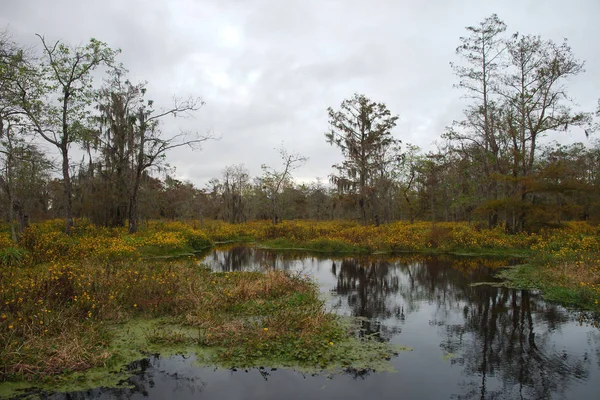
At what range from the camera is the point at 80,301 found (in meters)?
8.37

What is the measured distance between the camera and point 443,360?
7.33 metres

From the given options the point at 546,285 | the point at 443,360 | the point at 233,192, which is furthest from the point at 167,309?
the point at 233,192

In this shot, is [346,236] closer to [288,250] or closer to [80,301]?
[288,250]

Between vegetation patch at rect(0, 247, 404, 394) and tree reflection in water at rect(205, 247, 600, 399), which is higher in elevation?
vegetation patch at rect(0, 247, 404, 394)

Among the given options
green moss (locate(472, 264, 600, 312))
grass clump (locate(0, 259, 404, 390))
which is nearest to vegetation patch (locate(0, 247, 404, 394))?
grass clump (locate(0, 259, 404, 390))

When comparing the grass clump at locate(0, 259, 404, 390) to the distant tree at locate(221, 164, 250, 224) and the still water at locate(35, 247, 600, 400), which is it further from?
the distant tree at locate(221, 164, 250, 224)

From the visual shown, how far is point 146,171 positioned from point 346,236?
50.4 ft

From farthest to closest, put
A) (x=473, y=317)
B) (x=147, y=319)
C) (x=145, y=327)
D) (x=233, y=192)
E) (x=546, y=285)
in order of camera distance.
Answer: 1. (x=233, y=192)
2. (x=546, y=285)
3. (x=473, y=317)
4. (x=147, y=319)
5. (x=145, y=327)

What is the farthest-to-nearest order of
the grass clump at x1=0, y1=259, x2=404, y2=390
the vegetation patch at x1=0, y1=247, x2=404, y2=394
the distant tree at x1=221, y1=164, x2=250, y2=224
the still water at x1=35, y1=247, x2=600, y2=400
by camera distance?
the distant tree at x1=221, y1=164, x2=250, y2=224
the grass clump at x1=0, y1=259, x2=404, y2=390
the vegetation patch at x1=0, y1=247, x2=404, y2=394
the still water at x1=35, y1=247, x2=600, y2=400

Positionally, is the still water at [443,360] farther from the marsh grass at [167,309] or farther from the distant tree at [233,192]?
Answer: the distant tree at [233,192]

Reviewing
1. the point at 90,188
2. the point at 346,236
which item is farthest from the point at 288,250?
the point at 90,188

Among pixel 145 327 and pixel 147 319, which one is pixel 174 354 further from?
pixel 147 319

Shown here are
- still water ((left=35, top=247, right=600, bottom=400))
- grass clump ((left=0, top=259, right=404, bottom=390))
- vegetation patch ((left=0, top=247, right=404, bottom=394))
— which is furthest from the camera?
grass clump ((left=0, top=259, right=404, bottom=390))

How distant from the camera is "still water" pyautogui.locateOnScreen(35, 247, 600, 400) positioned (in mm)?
6027
